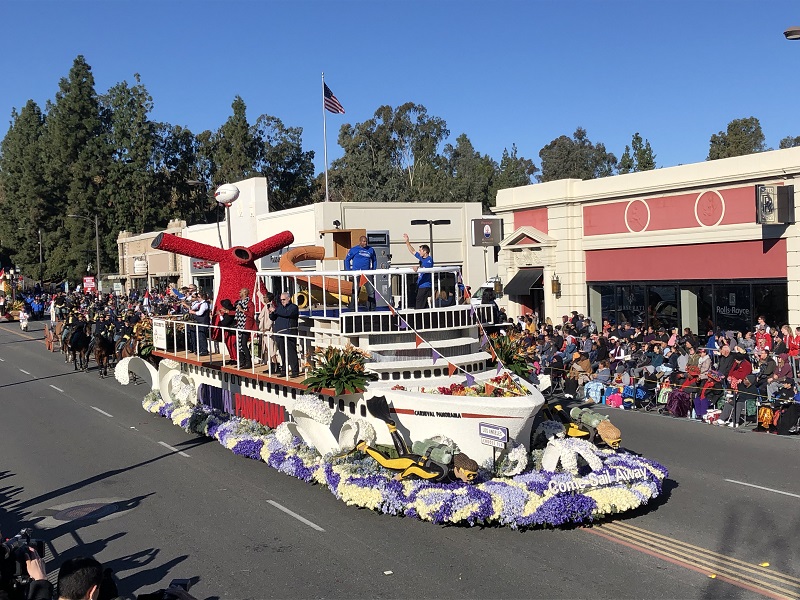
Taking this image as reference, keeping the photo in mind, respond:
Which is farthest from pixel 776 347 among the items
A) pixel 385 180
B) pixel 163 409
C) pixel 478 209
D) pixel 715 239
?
pixel 385 180

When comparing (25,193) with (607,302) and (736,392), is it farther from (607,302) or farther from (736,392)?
(736,392)

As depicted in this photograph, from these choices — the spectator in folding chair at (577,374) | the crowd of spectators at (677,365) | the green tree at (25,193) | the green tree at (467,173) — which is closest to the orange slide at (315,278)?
the crowd of spectators at (677,365)

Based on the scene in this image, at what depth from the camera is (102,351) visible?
86.7ft

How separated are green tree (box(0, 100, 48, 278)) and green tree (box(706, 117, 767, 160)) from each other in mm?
57796

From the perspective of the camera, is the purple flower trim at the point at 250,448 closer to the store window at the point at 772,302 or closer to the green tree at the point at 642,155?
the store window at the point at 772,302

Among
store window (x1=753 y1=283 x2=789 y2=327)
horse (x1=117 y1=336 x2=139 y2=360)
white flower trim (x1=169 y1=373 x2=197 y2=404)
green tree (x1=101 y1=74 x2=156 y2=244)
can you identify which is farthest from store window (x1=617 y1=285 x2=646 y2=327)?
green tree (x1=101 y1=74 x2=156 y2=244)

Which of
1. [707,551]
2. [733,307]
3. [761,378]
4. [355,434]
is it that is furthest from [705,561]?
[733,307]

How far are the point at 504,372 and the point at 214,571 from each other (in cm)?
527

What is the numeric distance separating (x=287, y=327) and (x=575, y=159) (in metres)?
76.9

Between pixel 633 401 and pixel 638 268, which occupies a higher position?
pixel 638 268

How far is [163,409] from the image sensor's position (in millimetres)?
18250

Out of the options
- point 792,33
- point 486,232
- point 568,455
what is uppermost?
point 792,33

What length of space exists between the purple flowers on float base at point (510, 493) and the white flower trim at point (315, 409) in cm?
59

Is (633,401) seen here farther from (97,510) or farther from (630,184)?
(97,510)
